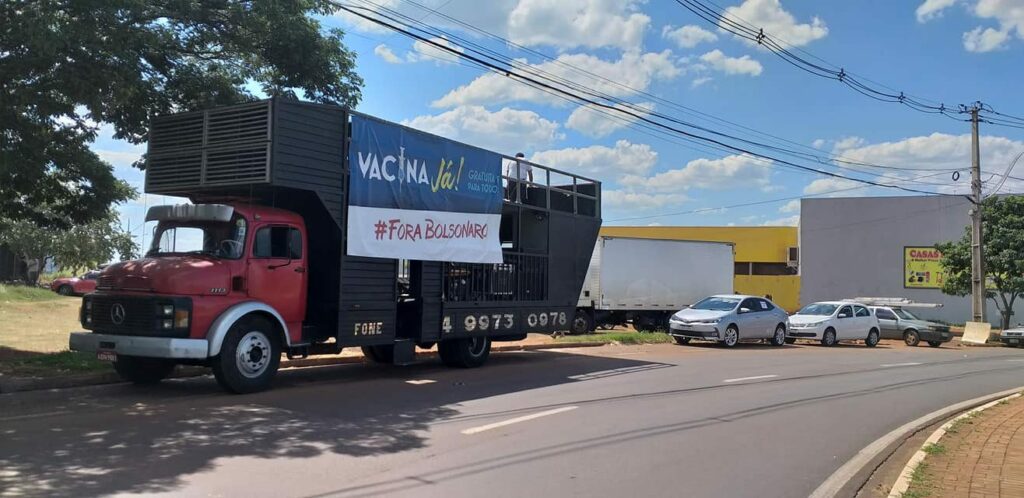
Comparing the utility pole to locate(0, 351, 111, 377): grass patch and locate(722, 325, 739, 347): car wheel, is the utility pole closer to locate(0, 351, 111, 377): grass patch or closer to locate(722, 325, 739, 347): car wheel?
locate(722, 325, 739, 347): car wheel

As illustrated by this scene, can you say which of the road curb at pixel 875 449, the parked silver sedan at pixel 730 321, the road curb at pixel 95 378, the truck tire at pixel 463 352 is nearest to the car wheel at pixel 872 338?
the parked silver sedan at pixel 730 321

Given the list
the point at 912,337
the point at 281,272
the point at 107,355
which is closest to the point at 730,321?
the point at 912,337

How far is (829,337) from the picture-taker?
2423 cm

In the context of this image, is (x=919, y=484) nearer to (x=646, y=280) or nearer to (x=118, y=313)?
(x=118, y=313)

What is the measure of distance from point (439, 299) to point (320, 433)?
16.1ft

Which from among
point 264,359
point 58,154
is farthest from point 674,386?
point 58,154

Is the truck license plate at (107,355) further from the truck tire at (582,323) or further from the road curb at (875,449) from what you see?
the truck tire at (582,323)

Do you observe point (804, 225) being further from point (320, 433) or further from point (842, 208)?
point (320, 433)

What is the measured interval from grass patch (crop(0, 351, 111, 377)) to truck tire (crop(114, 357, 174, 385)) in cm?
86

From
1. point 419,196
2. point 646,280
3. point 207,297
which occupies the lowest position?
point 207,297

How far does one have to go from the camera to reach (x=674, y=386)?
12.1m

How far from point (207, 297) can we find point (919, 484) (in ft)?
26.4

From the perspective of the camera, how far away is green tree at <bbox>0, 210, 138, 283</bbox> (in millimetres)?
41772

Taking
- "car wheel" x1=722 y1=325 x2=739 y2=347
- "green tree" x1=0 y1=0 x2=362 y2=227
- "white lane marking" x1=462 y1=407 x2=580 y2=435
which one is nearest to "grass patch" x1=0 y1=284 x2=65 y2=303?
"green tree" x1=0 y1=0 x2=362 y2=227
